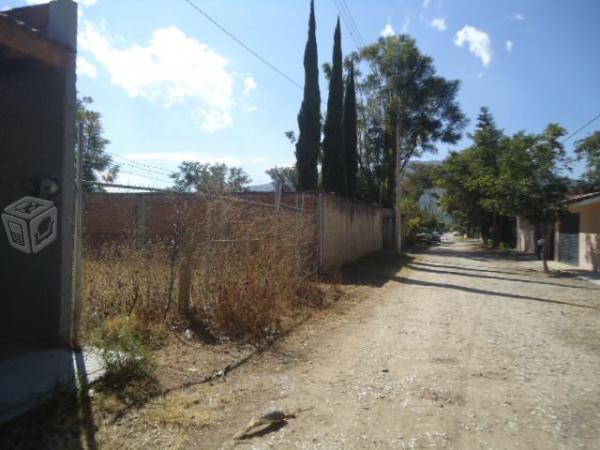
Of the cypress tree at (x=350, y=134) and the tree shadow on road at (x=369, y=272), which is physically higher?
the cypress tree at (x=350, y=134)

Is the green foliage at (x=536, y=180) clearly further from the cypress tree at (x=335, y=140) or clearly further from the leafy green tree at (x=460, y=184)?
the leafy green tree at (x=460, y=184)

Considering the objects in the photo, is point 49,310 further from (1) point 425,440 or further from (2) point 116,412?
(1) point 425,440

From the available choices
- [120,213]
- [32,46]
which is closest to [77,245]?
[32,46]

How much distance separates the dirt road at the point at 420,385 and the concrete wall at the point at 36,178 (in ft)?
6.55

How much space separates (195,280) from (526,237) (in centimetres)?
3082

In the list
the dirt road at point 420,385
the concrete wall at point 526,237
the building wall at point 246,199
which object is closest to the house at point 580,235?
the concrete wall at point 526,237

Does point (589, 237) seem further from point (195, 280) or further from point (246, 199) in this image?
point (195, 280)

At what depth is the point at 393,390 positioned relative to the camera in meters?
4.45

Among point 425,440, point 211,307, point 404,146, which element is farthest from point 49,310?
point 404,146

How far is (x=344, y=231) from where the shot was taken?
52.5ft

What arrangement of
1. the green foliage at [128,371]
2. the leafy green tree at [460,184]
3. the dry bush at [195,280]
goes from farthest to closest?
the leafy green tree at [460,184] < the dry bush at [195,280] < the green foliage at [128,371]

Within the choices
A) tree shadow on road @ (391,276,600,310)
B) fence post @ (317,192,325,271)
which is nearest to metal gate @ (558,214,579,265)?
tree shadow on road @ (391,276,600,310)

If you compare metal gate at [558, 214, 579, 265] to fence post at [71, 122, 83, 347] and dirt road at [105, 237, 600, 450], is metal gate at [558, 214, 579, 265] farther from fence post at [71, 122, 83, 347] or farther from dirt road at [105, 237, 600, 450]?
fence post at [71, 122, 83, 347]

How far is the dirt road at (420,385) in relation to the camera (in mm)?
3508
